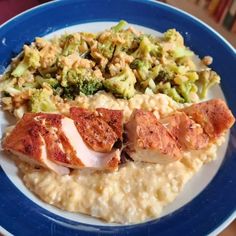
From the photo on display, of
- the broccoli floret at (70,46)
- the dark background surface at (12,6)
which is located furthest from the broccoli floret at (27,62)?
the dark background surface at (12,6)

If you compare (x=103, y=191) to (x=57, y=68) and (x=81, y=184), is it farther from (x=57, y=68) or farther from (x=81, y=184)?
(x=57, y=68)

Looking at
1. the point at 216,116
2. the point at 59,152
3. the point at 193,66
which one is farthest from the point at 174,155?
the point at 193,66

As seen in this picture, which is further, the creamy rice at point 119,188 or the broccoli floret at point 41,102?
the broccoli floret at point 41,102

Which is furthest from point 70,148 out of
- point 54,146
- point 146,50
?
point 146,50

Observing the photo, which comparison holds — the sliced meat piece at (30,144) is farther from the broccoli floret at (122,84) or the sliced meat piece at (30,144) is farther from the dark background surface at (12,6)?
the dark background surface at (12,6)

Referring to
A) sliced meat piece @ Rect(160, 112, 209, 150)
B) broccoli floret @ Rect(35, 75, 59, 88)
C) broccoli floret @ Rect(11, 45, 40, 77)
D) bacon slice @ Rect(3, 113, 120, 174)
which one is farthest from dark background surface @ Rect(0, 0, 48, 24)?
sliced meat piece @ Rect(160, 112, 209, 150)

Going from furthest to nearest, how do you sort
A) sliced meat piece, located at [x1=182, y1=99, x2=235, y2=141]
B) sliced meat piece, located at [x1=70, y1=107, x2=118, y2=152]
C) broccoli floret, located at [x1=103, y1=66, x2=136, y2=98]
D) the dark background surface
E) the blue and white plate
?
the dark background surface → broccoli floret, located at [x1=103, y1=66, x2=136, y2=98] → sliced meat piece, located at [x1=182, y1=99, x2=235, y2=141] → sliced meat piece, located at [x1=70, y1=107, x2=118, y2=152] → the blue and white plate

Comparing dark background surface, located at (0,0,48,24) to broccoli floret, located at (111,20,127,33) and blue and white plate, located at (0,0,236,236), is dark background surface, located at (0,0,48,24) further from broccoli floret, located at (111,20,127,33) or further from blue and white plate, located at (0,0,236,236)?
broccoli floret, located at (111,20,127,33)
